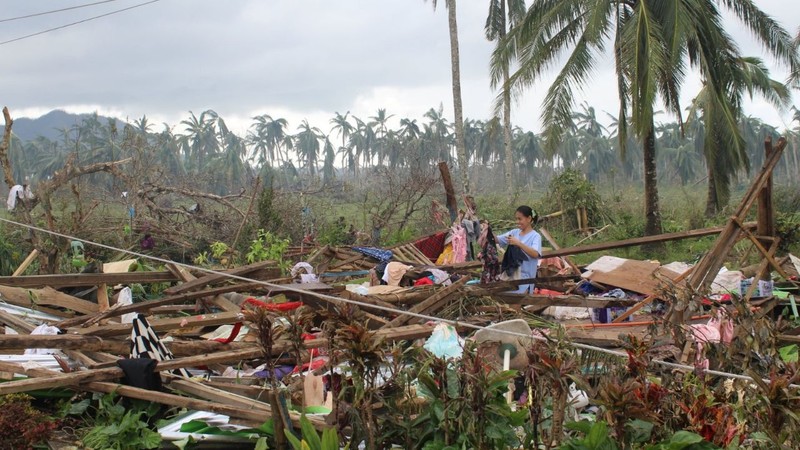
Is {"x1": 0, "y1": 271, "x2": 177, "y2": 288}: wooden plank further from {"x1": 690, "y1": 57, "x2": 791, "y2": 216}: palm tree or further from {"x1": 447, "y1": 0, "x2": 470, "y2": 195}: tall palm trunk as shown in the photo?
{"x1": 447, "y1": 0, "x2": 470, "y2": 195}: tall palm trunk

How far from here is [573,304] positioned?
6.40 metres

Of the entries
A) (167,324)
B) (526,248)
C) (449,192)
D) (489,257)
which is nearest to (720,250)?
(526,248)

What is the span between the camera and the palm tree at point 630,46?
12.1m

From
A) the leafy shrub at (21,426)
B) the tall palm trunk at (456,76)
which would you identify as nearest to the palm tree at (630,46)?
the tall palm trunk at (456,76)

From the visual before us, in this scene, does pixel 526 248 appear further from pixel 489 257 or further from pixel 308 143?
pixel 308 143

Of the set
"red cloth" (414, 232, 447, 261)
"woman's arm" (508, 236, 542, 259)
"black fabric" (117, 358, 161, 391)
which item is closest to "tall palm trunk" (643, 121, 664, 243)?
"red cloth" (414, 232, 447, 261)

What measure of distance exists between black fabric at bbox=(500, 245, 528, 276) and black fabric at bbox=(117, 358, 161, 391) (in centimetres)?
385

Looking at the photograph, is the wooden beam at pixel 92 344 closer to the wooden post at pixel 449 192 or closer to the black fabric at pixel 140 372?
the black fabric at pixel 140 372

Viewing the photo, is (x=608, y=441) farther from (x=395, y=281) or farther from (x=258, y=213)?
(x=258, y=213)

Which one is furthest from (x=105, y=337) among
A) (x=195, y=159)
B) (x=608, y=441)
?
(x=195, y=159)

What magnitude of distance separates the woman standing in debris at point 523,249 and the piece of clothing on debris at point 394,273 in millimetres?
1131

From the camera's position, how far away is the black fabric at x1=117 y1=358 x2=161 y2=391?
444 cm

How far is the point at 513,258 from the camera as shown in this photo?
724 centimetres

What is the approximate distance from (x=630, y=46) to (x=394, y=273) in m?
6.60
